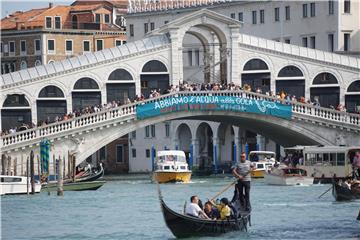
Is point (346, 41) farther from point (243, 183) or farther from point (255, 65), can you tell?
point (243, 183)

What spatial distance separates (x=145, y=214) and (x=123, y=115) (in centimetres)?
1413

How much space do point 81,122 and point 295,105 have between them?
7087 mm

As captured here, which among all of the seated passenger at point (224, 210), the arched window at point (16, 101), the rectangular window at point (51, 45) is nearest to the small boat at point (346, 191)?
the seated passenger at point (224, 210)

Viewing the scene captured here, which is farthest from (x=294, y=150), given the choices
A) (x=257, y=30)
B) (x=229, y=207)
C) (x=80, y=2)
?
(x=80, y=2)

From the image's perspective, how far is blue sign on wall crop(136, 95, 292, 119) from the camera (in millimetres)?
55312

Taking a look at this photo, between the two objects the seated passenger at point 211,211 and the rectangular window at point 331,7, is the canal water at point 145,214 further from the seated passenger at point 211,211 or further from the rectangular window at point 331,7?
the rectangular window at point 331,7

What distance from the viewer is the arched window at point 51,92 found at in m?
56.4

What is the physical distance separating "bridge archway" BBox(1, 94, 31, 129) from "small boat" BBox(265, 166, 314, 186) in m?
8.62

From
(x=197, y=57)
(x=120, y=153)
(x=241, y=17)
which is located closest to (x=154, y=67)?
(x=241, y=17)

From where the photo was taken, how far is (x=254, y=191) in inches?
1922

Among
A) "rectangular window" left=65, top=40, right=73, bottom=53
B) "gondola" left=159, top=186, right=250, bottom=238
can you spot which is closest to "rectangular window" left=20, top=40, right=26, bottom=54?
"rectangular window" left=65, top=40, right=73, bottom=53

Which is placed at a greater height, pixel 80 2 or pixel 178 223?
pixel 80 2

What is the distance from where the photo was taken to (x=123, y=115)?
180 feet

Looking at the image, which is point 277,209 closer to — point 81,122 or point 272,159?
point 81,122
